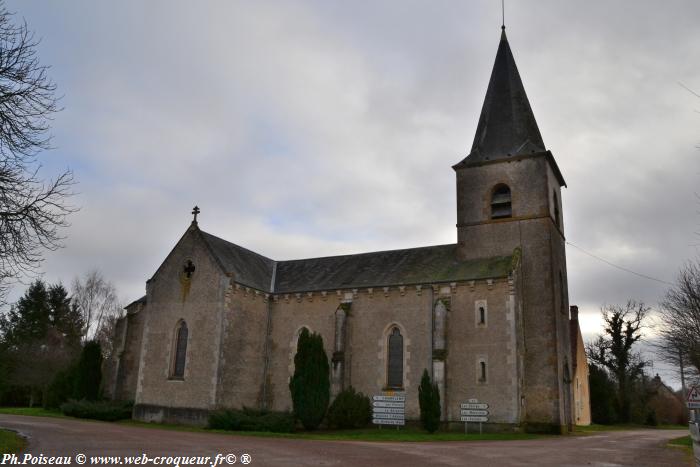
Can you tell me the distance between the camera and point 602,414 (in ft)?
164

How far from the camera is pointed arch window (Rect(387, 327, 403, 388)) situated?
30.0 m

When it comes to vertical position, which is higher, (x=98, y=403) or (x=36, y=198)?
(x=36, y=198)

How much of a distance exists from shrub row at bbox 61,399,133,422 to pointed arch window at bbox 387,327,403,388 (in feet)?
49.0

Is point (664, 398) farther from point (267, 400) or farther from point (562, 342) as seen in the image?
point (267, 400)

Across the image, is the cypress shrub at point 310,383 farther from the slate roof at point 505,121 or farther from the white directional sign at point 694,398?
the white directional sign at point 694,398

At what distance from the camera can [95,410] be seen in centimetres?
3042

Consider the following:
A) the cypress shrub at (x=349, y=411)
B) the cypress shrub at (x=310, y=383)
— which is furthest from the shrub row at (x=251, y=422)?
the cypress shrub at (x=349, y=411)

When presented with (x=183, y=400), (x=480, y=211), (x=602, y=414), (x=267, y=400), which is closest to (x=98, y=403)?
(x=183, y=400)

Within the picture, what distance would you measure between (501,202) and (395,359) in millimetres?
10619

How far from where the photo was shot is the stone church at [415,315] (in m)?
28.1

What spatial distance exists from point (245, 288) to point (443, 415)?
1312 cm

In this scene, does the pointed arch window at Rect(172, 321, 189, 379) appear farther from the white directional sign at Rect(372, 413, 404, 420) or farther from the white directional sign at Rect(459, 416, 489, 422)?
the white directional sign at Rect(459, 416, 489, 422)

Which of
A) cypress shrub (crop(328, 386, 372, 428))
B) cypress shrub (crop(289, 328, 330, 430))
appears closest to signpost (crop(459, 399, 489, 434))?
cypress shrub (crop(328, 386, 372, 428))

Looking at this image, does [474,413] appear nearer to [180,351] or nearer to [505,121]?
[180,351]
